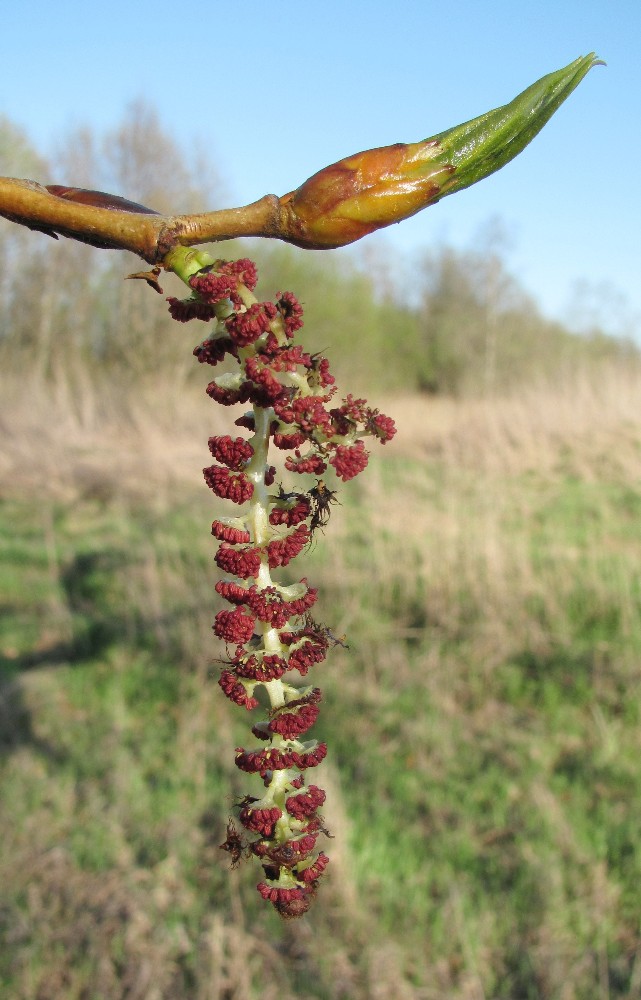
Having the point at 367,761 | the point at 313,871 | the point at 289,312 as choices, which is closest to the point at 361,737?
the point at 367,761

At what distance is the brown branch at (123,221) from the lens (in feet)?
2.28

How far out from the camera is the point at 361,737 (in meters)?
5.81

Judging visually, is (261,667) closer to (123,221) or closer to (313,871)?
(313,871)

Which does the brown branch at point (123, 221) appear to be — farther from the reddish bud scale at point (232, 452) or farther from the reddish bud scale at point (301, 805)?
the reddish bud scale at point (301, 805)

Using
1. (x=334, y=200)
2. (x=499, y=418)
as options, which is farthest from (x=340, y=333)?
(x=334, y=200)

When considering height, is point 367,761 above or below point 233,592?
below

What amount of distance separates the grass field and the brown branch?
144 inches

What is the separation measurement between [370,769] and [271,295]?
9.51 metres

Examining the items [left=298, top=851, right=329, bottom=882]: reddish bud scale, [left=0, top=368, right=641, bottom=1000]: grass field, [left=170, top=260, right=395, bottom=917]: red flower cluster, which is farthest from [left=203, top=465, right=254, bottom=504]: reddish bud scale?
[left=0, top=368, right=641, bottom=1000]: grass field

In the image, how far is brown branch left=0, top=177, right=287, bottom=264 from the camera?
0.70m

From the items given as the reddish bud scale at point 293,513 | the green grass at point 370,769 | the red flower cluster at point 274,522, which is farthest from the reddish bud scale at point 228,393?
the green grass at point 370,769

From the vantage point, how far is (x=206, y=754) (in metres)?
5.75

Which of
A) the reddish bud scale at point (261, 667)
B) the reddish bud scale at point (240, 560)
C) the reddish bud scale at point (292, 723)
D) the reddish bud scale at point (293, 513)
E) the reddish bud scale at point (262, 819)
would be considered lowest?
the reddish bud scale at point (262, 819)

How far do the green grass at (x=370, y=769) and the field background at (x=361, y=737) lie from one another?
0.7 inches
